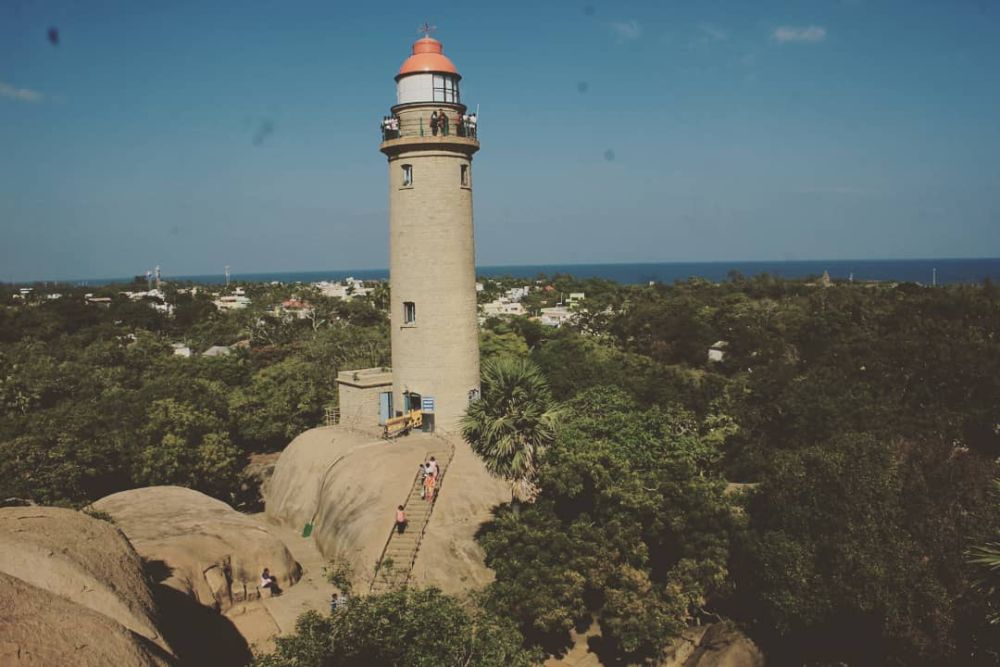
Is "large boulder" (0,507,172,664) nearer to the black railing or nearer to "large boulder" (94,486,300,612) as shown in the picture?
"large boulder" (94,486,300,612)

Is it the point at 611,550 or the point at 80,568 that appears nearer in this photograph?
the point at 80,568

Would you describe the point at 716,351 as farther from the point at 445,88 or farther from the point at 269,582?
the point at 269,582

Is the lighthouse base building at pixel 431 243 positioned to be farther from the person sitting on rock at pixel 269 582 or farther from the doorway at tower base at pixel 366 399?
the person sitting on rock at pixel 269 582

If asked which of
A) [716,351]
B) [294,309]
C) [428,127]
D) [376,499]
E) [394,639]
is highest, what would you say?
[428,127]

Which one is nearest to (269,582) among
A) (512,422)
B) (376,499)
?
(376,499)

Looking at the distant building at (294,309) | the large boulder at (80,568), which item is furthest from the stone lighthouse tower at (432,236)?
the distant building at (294,309)

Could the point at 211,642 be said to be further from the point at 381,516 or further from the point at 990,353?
the point at 990,353
